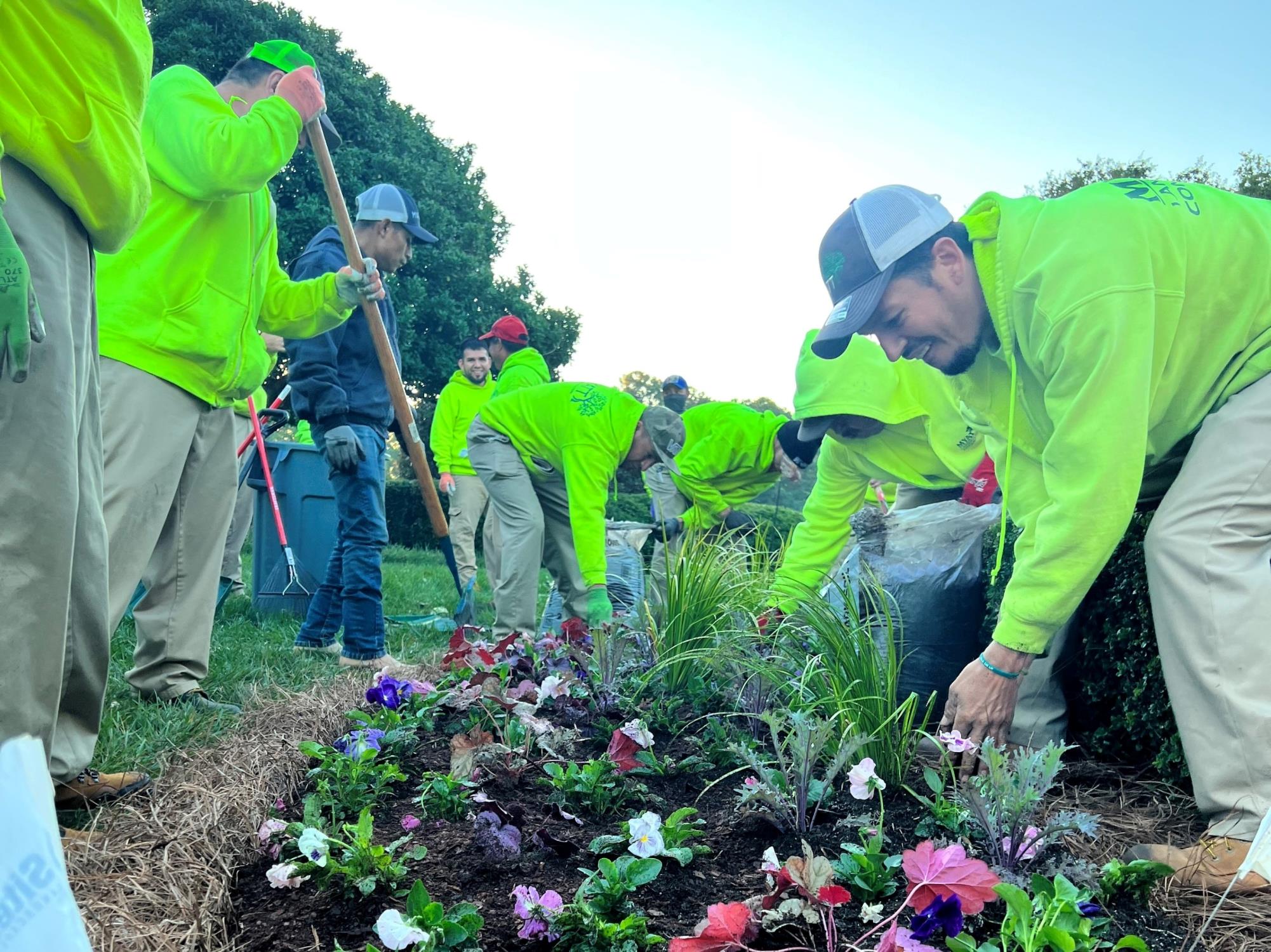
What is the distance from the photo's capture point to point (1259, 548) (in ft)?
6.12

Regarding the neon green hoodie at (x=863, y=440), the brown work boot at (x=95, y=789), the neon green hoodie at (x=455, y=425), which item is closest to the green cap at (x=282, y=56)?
the neon green hoodie at (x=863, y=440)

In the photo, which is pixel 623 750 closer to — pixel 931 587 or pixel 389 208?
pixel 931 587

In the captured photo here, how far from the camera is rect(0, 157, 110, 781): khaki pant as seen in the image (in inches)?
58.3

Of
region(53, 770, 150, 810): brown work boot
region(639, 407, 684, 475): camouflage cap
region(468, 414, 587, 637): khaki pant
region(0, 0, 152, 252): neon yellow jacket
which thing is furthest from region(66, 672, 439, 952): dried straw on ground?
region(639, 407, 684, 475): camouflage cap

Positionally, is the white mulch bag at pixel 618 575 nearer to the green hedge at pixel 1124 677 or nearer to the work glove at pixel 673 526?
the work glove at pixel 673 526

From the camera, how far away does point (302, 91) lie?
2.94 m

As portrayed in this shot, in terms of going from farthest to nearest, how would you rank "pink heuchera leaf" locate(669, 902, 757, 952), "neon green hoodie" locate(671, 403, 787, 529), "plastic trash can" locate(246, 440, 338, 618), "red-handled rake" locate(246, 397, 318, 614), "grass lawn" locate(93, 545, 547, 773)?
"plastic trash can" locate(246, 440, 338, 618), "red-handled rake" locate(246, 397, 318, 614), "neon green hoodie" locate(671, 403, 787, 529), "grass lawn" locate(93, 545, 547, 773), "pink heuchera leaf" locate(669, 902, 757, 952)

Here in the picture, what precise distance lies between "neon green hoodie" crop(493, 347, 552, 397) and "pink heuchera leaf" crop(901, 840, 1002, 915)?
15.5ft

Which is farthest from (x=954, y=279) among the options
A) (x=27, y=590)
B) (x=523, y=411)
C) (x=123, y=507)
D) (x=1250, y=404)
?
(x=523, y=411)

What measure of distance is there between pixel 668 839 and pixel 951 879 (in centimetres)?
49

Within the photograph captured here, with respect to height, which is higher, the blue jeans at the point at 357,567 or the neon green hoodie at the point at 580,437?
the neon green hoodie at the point at 580,437

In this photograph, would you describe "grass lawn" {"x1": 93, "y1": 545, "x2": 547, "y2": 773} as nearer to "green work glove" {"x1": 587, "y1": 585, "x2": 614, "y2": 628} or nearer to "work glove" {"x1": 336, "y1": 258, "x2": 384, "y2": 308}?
"green work glove" {"x1": 587, "y1": 585, "x2": 614, "y2": 628}

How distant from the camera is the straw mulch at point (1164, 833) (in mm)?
1495

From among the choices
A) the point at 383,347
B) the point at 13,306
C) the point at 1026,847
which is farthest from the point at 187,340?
the point at 1026,847
